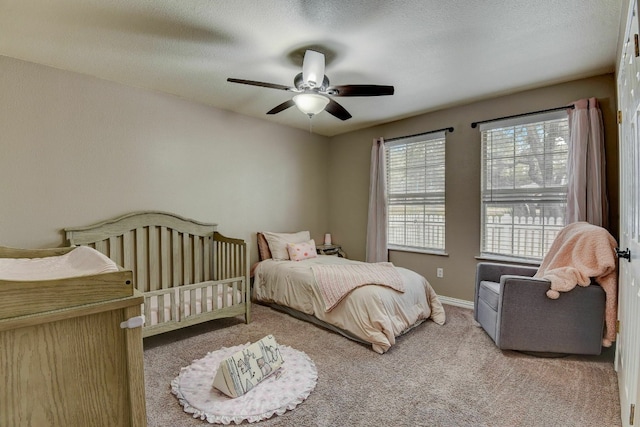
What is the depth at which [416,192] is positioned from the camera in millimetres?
4105

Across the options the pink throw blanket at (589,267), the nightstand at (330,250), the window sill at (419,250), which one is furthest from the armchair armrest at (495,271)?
the nightstand at (330,250)

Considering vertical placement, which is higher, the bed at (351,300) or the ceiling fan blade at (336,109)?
the ceiling fan blade at (336,109)

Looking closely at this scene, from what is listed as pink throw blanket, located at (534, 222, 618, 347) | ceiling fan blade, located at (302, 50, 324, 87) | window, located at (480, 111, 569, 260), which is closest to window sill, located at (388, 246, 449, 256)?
window, located at (480, 111, 569, 260)

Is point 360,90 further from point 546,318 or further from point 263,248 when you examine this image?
point 263,248

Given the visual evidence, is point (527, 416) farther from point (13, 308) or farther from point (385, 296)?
point (13, 308)

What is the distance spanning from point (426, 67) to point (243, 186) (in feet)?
8.09

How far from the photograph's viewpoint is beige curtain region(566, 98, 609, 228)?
2.66 m

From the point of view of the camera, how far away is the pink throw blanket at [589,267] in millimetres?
2182

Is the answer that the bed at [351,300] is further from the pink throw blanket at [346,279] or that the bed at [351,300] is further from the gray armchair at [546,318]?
the gray armchair at [546,318]

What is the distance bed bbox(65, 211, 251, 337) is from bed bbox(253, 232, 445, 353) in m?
0.47

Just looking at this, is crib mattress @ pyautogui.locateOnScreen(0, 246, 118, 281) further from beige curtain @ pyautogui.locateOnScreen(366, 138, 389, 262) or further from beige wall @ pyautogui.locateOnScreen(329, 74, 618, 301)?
beige wall @ pyautogui.locateOnScreen(329, 74, 618, 301)

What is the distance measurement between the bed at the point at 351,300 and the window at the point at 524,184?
107 cm

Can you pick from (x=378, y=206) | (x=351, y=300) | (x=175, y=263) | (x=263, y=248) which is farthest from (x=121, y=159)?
(x=378, y=206)

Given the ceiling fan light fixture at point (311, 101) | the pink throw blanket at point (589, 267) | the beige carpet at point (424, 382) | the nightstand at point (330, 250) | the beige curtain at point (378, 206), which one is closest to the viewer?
the beige carpet at point (424, 382)
